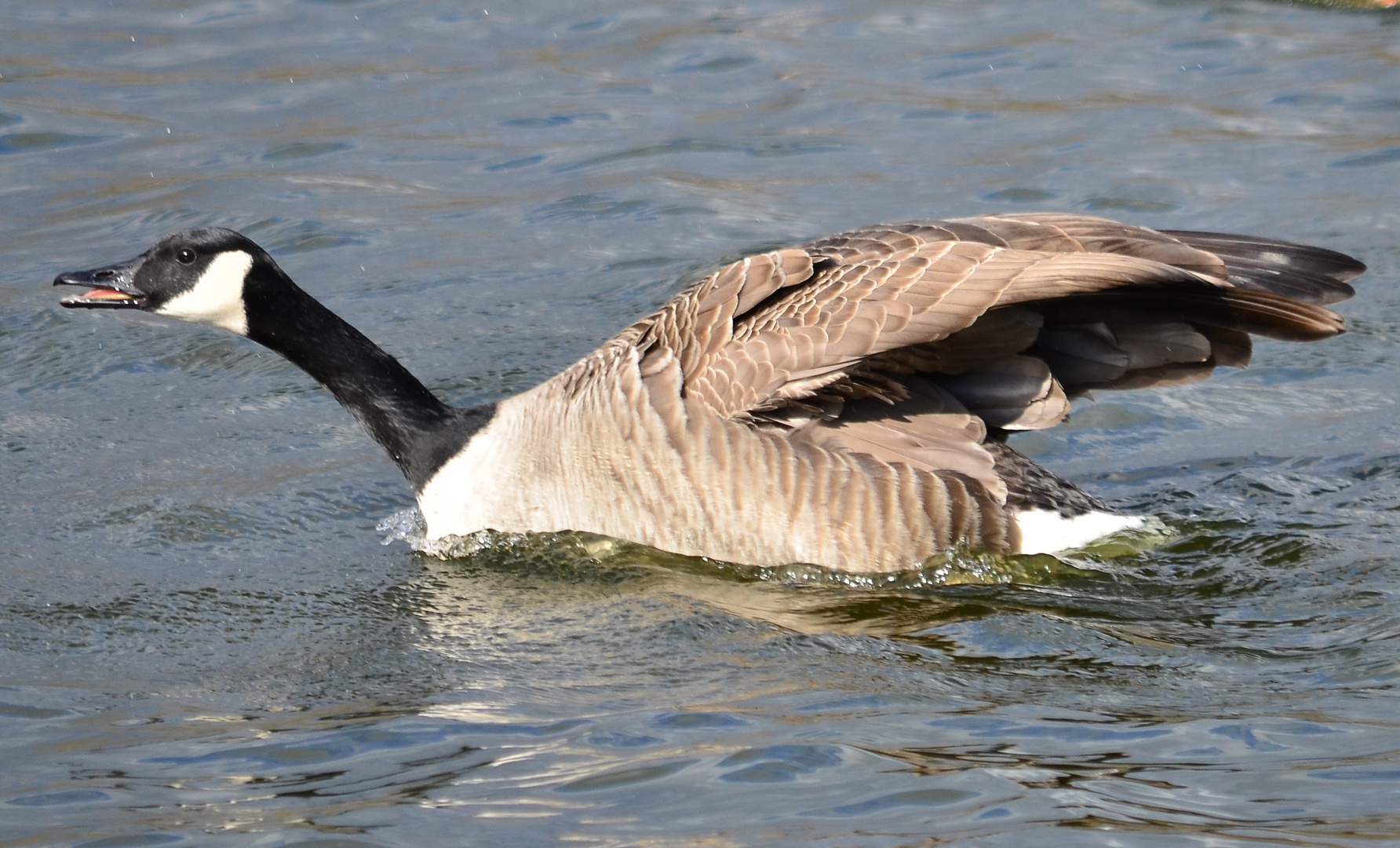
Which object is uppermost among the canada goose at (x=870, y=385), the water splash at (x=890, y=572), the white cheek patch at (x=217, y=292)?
the white cheek patch at (x=217, y=292)

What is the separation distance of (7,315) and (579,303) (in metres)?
3.57

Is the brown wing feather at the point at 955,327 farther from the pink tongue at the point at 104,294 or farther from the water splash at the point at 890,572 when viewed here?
the pink tongue at the point at 104,294

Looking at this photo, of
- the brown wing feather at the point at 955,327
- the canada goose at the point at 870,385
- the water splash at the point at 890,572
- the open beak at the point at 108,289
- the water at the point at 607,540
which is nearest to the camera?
the water at the point at 607,540

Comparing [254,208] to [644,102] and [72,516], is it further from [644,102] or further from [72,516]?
[72,516]

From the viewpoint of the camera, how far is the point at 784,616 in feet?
18.8

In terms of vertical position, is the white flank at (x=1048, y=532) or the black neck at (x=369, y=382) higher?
the black neck at (x=369, y=382)

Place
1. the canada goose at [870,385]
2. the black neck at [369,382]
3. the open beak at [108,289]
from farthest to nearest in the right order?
1. the black neck at [369,382]
2. the open beak at [108,289]
3. the canada goose at [870,385]

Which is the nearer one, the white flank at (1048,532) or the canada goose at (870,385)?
the canada goose at (870,385)

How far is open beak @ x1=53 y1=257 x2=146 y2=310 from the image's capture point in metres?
6.48

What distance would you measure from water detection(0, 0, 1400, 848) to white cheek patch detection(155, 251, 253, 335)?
101 centimetres

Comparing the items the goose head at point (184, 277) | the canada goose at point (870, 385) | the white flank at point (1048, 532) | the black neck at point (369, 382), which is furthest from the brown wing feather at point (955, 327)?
the goose head at point (184, 277)

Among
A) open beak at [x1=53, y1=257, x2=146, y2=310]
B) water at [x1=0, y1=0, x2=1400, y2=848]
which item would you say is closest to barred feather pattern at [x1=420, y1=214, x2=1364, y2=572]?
water at [x1=0, y1=0, x2=1400, y2=848]

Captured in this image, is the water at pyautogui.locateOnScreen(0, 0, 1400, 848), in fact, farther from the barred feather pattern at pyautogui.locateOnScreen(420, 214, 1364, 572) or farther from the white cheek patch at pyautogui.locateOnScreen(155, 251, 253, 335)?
the white cheek patch at pyautogui.locateOnScreen(155, 251, 253, 335)

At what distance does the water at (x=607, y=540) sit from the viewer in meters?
4.27
